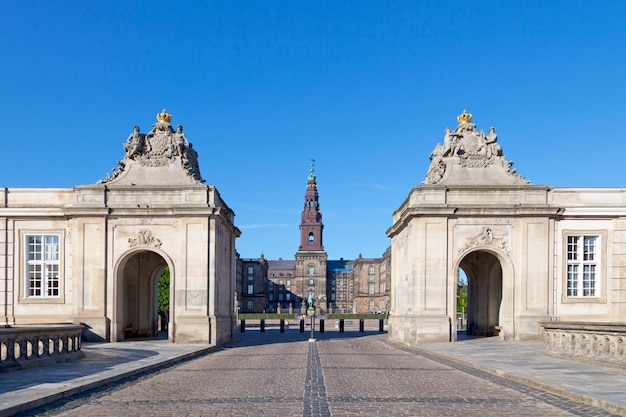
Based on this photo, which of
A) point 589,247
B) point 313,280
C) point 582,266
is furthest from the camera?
point 313,280

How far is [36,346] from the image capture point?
16453 millimetres

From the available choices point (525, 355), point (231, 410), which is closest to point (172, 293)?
point (525, 355)

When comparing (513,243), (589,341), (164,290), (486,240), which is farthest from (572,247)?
(164,290)

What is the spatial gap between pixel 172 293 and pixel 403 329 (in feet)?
36.2

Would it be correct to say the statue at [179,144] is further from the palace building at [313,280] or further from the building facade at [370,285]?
the building facade at [370,285]

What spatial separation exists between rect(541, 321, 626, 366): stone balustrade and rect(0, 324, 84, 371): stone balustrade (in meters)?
14.7

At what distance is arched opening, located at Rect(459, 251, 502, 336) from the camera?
33094 mm

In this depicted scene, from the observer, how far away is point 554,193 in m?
Answer: 29.1

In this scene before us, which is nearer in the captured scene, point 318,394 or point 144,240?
point 318,394

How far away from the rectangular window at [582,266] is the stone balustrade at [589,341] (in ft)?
31.9

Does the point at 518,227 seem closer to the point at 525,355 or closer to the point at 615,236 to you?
the point at 615,236

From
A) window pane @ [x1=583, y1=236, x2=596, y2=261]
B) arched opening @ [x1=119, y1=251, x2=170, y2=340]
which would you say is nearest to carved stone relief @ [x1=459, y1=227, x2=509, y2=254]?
window pane @ [x1=583, y1=236, x2=596, y2=261]

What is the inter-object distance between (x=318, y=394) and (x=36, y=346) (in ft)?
27.6

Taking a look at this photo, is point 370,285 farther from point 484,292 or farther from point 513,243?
point 513,243
